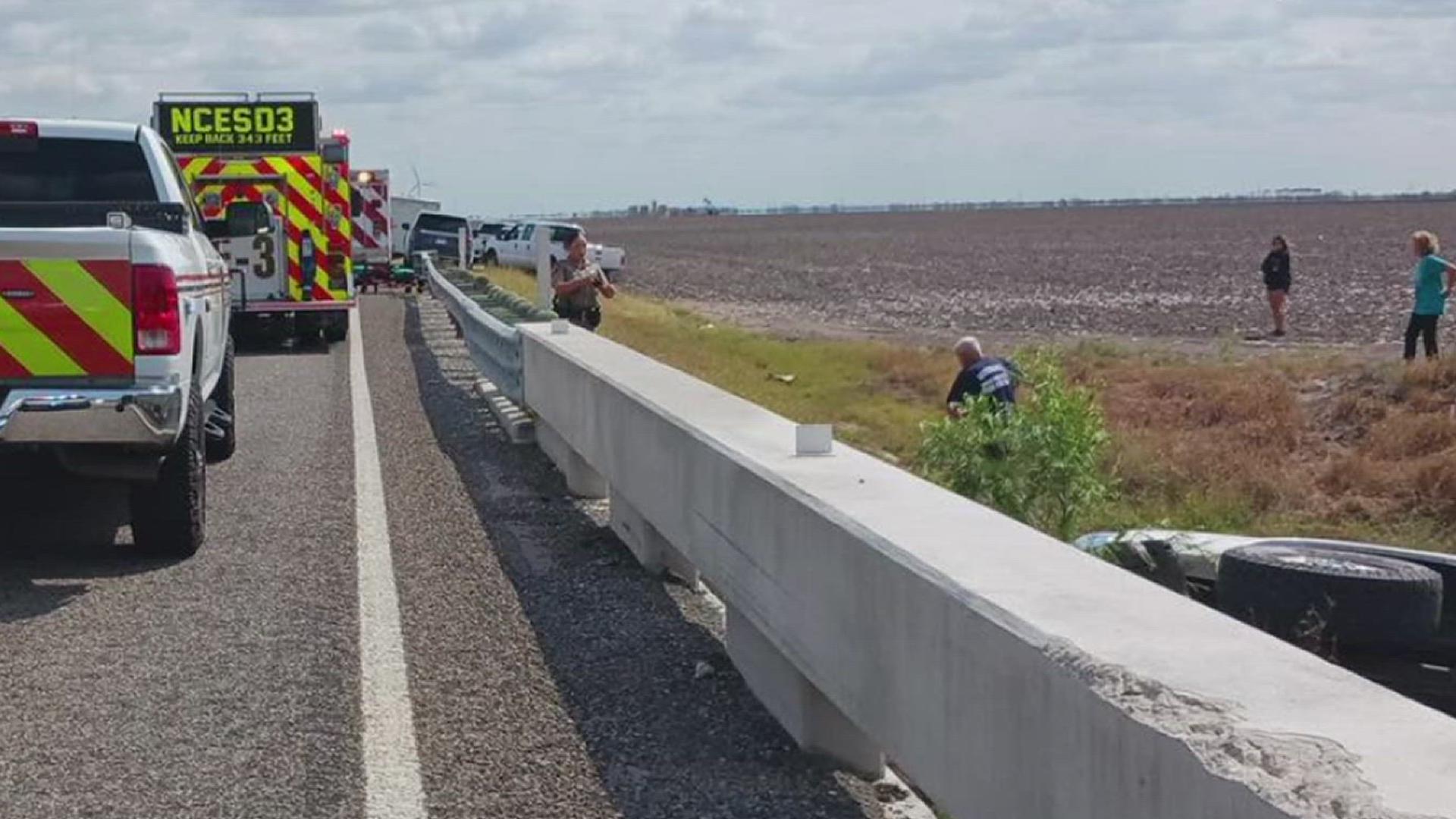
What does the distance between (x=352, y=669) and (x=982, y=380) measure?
6133 millimetres

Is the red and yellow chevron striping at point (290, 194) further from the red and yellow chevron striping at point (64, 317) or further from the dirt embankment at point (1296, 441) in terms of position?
the red and yellow chevron striping at point (64, 317)

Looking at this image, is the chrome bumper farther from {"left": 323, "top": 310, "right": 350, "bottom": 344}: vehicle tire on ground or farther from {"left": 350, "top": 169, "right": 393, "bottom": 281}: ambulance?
{"left": 350, "top": 169, "right": 393, "bottom": 281}: ambulance

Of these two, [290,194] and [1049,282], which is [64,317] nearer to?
[290,194]

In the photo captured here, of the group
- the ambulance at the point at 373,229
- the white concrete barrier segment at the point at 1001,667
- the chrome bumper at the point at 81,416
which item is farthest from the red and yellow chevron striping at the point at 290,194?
the white concrete barrier segment at the point at 1001,667

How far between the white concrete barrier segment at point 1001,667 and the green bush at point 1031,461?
2099mm

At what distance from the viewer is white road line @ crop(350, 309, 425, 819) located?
239 inches

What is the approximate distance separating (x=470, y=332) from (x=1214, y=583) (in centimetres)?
1176

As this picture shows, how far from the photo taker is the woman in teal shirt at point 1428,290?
23703mm

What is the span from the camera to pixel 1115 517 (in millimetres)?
13219

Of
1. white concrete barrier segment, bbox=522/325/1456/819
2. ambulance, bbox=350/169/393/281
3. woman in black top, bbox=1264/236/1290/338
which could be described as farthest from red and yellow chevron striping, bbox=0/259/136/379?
ambulance, bbox=350/169/393/281

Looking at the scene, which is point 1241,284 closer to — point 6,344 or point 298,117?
point 298,117

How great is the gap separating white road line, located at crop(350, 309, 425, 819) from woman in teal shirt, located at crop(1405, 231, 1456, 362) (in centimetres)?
1556

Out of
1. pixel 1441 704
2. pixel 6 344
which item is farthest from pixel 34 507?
pixel 1441 704

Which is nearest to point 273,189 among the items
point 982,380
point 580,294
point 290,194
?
point 290,194
